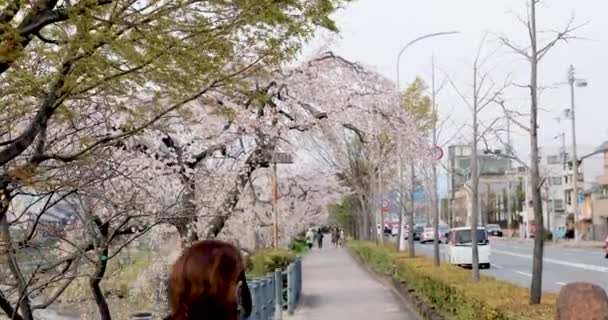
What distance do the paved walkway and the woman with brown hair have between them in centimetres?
1354

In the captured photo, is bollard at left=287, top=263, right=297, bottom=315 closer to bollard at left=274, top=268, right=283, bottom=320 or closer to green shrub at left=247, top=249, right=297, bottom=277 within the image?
bollard at left=274, top=268, right=283, bottom=320

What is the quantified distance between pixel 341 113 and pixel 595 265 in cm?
1591

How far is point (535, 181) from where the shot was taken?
10094mm

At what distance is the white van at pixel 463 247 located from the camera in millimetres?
27231

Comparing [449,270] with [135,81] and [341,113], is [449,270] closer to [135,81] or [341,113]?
[341,113]

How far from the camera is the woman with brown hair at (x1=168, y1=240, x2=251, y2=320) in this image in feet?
7.78

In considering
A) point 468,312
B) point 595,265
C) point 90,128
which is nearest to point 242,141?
point 468,312

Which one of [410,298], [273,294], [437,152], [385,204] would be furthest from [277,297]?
[385,204]

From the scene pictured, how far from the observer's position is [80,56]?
4816mm

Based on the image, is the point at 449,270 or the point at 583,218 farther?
the point at 583,218

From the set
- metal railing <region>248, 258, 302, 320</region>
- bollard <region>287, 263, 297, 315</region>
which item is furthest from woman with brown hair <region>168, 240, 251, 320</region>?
bollard <region>287, 263, 297, 315</region>

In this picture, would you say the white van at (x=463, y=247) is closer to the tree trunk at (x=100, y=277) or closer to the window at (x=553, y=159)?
the tree trunk at (x=100, y=277)

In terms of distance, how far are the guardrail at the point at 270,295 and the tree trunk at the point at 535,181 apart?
3.18 metres

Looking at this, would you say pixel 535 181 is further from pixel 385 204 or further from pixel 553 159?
pixel 553 159
